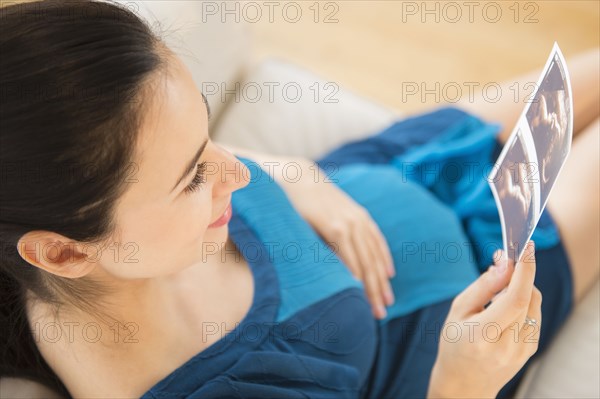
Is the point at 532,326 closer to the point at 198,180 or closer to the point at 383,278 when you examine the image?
the point at 383,278

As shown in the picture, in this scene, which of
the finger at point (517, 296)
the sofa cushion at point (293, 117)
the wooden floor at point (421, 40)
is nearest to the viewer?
the finger at point (517, 296)

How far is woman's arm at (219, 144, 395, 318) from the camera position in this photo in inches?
42.0

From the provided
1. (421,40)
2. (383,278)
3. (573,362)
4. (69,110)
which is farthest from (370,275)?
(421,40)

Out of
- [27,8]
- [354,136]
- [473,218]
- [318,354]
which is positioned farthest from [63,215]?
[354,136]

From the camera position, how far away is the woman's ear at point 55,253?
67 cm

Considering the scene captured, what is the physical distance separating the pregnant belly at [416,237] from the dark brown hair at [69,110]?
0.55 metres

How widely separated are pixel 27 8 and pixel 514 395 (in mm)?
896

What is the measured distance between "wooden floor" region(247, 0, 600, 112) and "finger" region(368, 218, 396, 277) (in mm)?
905

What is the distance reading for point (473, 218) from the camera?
3.80ft

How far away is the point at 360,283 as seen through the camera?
1029 mm

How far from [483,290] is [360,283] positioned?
26 cm

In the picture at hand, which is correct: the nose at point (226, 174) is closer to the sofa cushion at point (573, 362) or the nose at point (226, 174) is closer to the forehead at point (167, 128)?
the forehead at point (167, 128)

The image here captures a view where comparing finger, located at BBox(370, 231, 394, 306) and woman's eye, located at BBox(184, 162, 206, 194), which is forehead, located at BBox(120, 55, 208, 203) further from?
finger, located at BBox(370, 231, 394, 306)

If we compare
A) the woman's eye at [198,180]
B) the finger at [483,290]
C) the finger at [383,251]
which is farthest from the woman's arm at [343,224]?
the woman's eye at [198,180]
